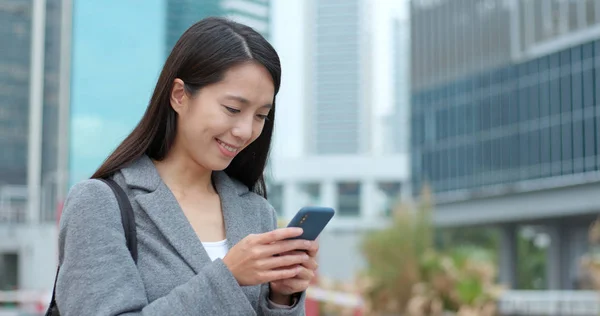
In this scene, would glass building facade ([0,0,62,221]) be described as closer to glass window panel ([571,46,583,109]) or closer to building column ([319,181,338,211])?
glass window panel ([571,46,583,109])

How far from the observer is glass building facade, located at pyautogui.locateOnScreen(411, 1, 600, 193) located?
2952 cm

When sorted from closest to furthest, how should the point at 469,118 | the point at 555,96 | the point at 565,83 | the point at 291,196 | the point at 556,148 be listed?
1. the point at 565,83
2. the point at 556,148
3. the point at 555,96
4. the point at 469,118
5. the point at 291,196

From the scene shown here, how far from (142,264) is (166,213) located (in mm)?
115

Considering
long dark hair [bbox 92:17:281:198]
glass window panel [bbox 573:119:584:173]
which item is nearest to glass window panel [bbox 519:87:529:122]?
glass window panel [bbox 573:119:584:173]

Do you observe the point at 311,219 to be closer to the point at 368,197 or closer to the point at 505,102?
the point at 505,102

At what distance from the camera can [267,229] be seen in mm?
1894

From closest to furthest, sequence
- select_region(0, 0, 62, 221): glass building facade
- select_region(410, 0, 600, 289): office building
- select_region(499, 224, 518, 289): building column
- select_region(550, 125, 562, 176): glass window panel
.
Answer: select_region(0, 0, 62, 221): glass building facade < select_region(410, 0, 600, 289): office building < select_region(550, 125, 562, 176): glass window panel < select_region(499, 224, 518, 289): building column

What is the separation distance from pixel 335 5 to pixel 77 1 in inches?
4217

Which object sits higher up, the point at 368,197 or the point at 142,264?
the point at 142,264

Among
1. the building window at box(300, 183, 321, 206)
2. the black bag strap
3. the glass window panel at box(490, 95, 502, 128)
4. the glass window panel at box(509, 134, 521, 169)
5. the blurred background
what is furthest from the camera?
the building window at box(300, 183, 321, 206)

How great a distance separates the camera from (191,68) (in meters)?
1.71

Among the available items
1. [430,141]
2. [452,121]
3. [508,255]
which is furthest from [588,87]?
[430,141]

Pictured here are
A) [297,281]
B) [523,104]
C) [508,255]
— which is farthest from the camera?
[508,255]

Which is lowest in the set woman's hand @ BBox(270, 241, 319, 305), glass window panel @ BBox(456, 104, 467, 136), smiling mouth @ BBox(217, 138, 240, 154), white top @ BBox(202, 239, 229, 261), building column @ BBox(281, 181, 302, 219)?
building column @ BBox(281, 181, 302, 219)
